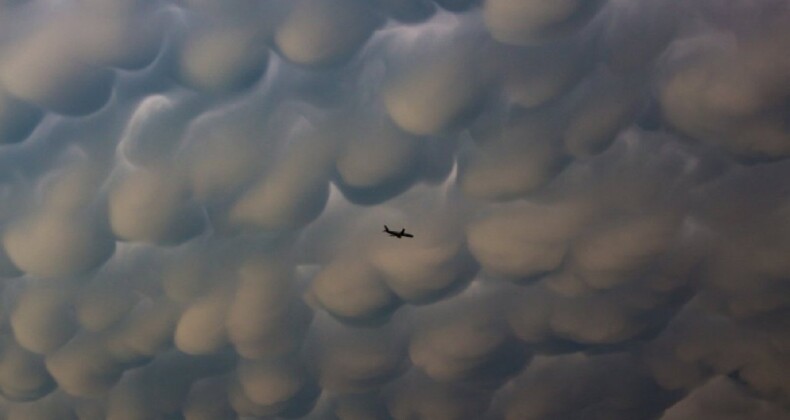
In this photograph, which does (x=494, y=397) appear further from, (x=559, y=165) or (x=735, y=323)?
(x=559, y=165)

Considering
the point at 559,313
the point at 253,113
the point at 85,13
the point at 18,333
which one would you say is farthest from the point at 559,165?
the point at 18,333

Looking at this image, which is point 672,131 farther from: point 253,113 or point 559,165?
point 253,113

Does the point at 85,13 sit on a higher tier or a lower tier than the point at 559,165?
higher

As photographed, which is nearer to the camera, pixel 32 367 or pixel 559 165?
pixel 559 165

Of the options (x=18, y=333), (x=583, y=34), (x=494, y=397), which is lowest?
(x=494, y=397)

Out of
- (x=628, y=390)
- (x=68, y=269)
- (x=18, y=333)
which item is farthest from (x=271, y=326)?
(x=628, y=390)

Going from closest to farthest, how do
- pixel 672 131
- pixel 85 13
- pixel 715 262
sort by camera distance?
1. pixel 85 13
2. pixel 672 131
3. pixel 715 262

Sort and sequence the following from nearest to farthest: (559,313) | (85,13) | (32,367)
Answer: (85,13), (559,313), (32,367)

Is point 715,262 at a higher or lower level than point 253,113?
lower

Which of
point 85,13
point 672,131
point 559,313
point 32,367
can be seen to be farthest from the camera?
point 32,367

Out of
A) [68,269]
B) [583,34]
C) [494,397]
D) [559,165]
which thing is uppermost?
[583,34]
